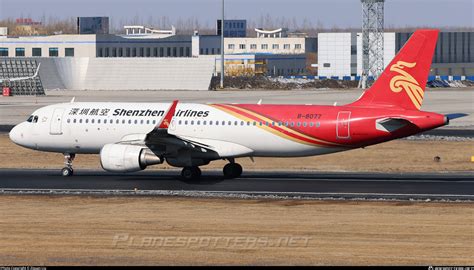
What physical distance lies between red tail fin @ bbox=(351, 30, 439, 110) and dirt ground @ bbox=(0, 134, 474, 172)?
27.8 ft

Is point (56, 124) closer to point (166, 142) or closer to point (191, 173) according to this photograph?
point (166, 142)

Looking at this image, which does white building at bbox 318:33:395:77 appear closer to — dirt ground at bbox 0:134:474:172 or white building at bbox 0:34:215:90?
white building at bbox 0:34:215:90

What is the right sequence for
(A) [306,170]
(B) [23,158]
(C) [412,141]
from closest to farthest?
1. (A) [306,170]
2. (B) [23,158]
3. (C) [412,141]

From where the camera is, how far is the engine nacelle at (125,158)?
46.9 metres

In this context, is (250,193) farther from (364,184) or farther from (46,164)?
(46,164)

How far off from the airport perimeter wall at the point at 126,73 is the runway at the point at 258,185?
320 feet

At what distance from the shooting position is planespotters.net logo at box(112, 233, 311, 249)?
1236 inches

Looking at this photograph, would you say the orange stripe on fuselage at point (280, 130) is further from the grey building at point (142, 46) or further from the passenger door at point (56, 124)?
the grey building at point (142, 46)

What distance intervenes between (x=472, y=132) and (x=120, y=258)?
1983 inches

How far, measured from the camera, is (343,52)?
189 m

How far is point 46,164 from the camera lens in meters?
58.1

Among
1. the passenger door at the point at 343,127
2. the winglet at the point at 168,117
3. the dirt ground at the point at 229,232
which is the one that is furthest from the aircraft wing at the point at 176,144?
the dirt ground at the point at 229,232

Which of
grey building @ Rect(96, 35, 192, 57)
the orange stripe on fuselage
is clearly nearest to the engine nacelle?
the orange stripe on fuselage

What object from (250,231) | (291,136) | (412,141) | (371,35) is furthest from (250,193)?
(371,35)
